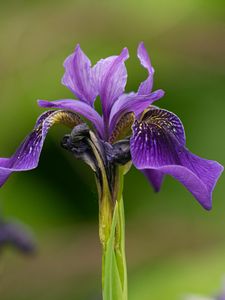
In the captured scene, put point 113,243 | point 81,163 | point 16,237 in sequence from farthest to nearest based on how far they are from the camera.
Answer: point 81,163
point 16,237
point 113,243

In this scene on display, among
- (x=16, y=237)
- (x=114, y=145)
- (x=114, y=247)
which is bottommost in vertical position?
(x=16, y=237)

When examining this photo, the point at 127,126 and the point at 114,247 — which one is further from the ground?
the point at 127,126

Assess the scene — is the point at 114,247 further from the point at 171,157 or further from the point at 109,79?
the point at 109,79

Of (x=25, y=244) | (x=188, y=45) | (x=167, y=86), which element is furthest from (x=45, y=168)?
(x=25, y=244)

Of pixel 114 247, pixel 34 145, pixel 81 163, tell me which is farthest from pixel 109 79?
pixel 81 163

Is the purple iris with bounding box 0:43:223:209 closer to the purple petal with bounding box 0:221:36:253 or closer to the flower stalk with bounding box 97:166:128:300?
the flower stalk with bounding box 97:166:128:300

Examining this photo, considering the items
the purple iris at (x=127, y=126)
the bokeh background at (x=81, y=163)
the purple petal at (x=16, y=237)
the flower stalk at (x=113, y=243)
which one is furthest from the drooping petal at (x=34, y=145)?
the bokeh background at (x=81, y=163)

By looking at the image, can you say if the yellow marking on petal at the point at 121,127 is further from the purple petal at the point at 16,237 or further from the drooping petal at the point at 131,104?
the purple petal at the point at 16,237
